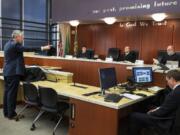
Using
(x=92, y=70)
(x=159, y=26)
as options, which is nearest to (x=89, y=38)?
(x=159, y=26)

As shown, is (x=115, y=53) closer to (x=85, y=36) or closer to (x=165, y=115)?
(x=85, y=36)

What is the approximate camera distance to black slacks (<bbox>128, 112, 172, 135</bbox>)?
9.25ft

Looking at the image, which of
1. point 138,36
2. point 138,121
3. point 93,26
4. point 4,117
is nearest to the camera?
point 138,121

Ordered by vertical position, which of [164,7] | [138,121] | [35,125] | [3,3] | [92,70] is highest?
[3,3]

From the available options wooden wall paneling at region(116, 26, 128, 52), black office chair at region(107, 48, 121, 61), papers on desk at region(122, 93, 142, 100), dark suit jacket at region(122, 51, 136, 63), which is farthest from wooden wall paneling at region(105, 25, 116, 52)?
papers on desk at region(122, 93, 142, 100)

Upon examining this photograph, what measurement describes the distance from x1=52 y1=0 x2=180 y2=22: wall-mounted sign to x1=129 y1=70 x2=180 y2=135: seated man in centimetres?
341

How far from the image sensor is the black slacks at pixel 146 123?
9.25 feet

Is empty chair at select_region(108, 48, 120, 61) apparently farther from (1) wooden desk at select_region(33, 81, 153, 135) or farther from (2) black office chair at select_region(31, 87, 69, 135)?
(1) wooden desk at select_region(33, 81, 153, 135)

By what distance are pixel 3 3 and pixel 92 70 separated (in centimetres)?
465

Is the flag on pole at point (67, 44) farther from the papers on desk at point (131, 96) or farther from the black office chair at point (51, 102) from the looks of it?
the papers on desk at point (131, 96)

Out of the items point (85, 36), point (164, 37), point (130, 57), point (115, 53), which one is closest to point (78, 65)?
point (130, 57)

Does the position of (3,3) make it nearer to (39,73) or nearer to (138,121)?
(39,73)

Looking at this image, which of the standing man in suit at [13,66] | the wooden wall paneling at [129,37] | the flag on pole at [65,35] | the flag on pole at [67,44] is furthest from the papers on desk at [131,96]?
the flag on pole at [65,35]

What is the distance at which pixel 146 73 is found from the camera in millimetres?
3971
